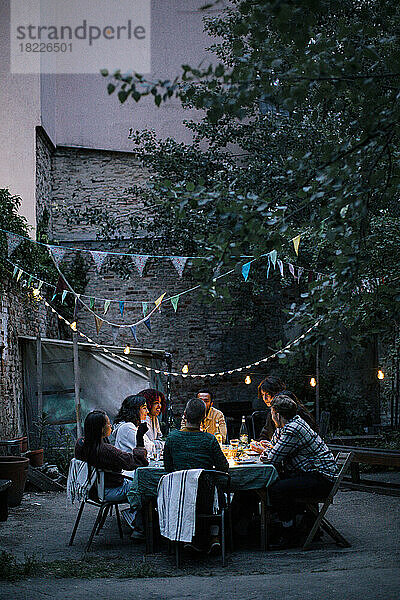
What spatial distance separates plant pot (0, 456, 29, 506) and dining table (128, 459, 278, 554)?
314 cm

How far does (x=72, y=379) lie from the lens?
11859mm

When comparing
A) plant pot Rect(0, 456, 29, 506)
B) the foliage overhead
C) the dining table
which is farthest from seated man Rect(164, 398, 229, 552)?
plant pot Rect(0, 456, 29, 506)

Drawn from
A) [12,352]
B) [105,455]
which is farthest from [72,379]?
[105,455]

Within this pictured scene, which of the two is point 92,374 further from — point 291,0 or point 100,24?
point 291,0

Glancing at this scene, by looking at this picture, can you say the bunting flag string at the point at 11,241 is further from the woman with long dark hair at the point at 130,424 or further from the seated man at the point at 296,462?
the seated man at the point at 296,462

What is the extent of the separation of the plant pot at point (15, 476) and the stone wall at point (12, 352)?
5.15 ft

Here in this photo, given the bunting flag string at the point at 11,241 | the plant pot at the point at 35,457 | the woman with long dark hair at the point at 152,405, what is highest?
the bunting flag string at the point at 11,241

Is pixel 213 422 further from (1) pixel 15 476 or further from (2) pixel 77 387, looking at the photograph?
(2) pixel 77 387

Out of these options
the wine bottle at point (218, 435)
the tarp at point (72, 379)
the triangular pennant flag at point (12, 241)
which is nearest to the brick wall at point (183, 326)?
the tarp at point (72, 379)

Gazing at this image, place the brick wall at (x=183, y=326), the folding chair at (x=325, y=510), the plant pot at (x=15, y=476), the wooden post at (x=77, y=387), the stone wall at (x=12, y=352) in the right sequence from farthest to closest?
the brick wall at (x=183, y=326)
the wooden post at (x=77, y=387)
the stone wall at (x=12, y=352)
the plant pot at (x=15, y=476)
the folding chair at (x=325, y=510)

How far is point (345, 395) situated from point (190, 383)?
312 centimetres

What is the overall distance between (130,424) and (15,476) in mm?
2464

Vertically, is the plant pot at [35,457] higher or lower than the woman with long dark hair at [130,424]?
lower

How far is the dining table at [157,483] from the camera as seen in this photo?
5781 millimetres
